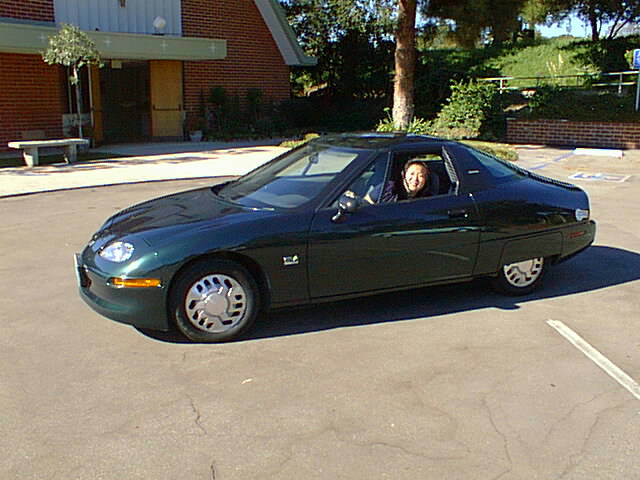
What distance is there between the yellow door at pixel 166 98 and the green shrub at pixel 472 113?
8290mm

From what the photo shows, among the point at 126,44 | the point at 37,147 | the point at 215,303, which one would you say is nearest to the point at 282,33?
the point at 126,44

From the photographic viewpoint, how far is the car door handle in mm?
5660

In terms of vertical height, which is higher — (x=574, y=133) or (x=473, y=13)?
(x=473, y=13)

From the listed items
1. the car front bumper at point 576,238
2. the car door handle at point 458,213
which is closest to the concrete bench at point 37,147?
the car door handle at point 458,213

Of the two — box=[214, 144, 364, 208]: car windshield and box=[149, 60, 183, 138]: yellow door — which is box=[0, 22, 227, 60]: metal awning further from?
box=[214, 144, 364, 208]: car windshield

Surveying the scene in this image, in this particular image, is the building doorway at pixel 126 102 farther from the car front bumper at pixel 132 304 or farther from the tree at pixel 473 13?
the car front bumper at pixel 132 304

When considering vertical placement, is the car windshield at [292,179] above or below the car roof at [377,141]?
below

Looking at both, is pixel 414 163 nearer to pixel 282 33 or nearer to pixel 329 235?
pixel 329 235

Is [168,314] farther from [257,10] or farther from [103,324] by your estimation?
[257,10]

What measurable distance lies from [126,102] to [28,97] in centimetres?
501

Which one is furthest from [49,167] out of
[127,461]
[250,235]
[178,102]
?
[127,461]

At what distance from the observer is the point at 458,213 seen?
5.69 m

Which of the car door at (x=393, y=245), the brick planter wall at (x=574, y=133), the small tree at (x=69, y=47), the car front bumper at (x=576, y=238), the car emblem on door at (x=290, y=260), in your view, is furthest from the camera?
the brick planter wall at (x=574, y=133)

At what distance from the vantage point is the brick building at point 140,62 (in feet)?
61.7
